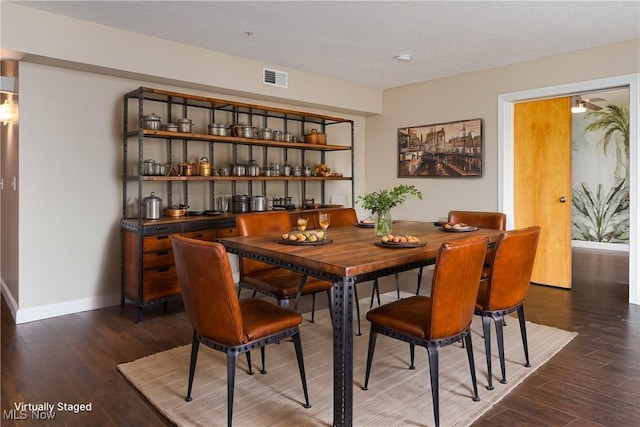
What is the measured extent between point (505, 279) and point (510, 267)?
7cm

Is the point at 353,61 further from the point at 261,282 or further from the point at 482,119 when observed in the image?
the point at 261,282

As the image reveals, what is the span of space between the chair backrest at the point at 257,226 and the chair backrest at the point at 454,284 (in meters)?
1.51

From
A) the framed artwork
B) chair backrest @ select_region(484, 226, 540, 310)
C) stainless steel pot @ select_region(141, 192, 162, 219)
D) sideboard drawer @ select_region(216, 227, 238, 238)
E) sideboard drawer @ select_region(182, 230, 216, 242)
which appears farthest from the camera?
the framed artwork

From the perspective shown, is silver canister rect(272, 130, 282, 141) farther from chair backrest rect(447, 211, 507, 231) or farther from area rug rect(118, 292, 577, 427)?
area rug rect(118, 292, 577, 427)

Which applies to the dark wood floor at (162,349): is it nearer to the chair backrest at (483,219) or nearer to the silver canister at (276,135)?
the chair backrest at (483,219)

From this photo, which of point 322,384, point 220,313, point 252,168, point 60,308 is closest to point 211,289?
point 220,313

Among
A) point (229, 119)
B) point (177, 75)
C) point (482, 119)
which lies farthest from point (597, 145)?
point (177, 75)

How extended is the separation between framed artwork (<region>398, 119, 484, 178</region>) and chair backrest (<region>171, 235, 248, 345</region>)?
4108 millimetres

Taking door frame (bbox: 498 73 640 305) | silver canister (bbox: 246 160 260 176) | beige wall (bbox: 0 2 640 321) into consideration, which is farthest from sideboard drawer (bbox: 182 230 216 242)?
door frame (bbox: 498 73 640 305)

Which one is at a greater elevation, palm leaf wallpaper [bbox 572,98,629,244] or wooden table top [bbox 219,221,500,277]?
palm leaf wallpaper [bbox 572,98,629,244]

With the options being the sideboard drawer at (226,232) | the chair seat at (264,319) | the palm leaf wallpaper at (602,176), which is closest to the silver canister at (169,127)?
the sideboard drawer at (226,232)

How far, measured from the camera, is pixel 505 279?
2.52 m

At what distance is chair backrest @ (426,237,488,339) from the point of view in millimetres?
2031

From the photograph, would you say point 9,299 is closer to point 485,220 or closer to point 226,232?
point 226,232
